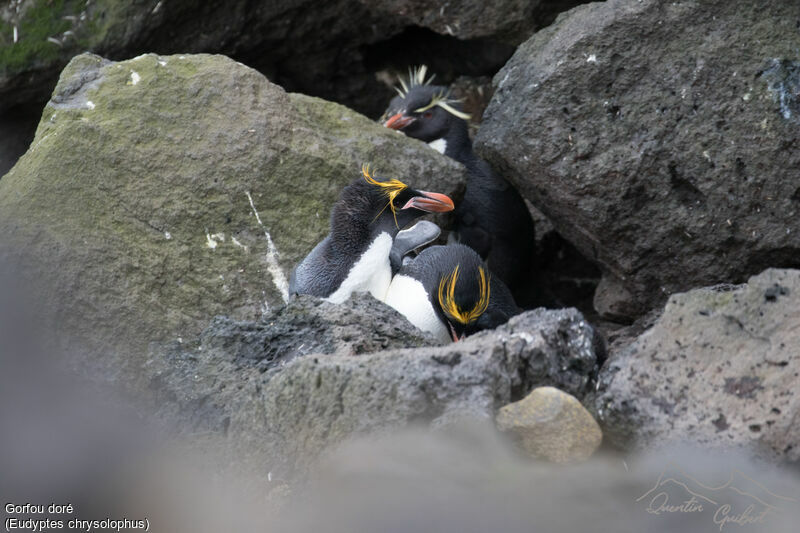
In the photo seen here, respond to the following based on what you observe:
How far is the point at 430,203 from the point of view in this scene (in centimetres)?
434

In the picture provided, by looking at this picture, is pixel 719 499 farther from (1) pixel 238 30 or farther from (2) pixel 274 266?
(1) pixel 238 30

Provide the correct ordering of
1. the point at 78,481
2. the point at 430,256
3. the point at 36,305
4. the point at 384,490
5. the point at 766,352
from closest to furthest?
the point at 384,490, the point at 766,352, the point at 78,481, the point at 36,305, the point at 430,256

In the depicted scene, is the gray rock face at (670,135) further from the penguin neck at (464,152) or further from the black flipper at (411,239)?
the penguin neck at (464,152)

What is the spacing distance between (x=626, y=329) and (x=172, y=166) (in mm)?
2082

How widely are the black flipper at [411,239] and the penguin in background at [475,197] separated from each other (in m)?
0.65

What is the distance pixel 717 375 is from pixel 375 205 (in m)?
1.75

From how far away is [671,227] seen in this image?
13.8 ft

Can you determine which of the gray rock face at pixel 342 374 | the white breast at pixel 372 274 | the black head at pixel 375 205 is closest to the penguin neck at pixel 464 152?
the black head at pixel 375 205

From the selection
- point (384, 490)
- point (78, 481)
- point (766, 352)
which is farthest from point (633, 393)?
point (78, 481)

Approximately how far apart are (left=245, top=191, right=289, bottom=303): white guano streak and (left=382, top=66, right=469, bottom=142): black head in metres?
1.60

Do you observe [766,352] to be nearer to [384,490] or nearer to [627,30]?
[384,490]

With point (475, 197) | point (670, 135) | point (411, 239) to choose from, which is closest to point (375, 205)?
point (411, 239)

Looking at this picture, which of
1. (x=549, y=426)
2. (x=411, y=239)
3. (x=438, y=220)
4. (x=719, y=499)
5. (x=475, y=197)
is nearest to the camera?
(x=719, y=499)

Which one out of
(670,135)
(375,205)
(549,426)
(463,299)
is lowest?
(463,299)
